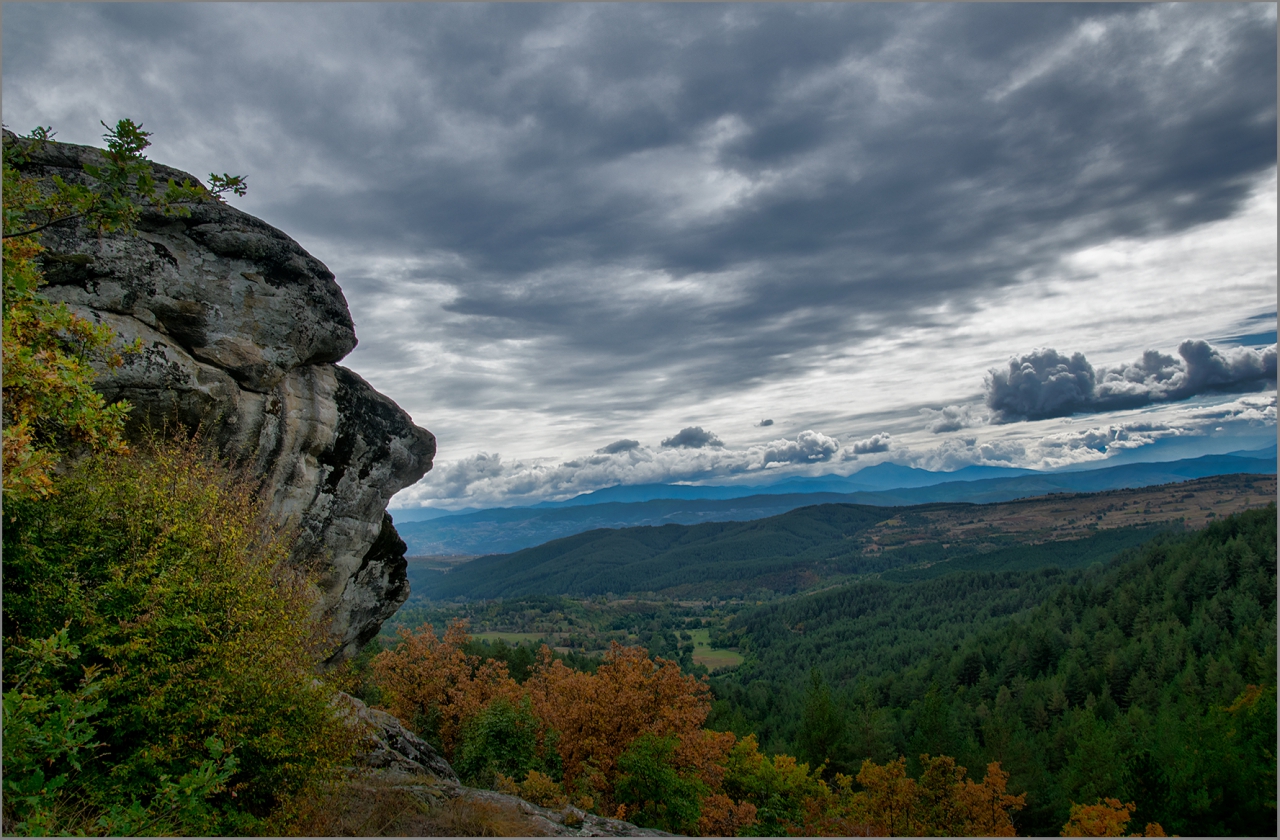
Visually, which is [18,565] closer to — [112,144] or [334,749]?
[334,749]

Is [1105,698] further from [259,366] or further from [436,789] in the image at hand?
[259,366]

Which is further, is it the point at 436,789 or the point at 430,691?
the point at 430,691

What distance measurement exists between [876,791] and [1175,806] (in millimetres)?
19424

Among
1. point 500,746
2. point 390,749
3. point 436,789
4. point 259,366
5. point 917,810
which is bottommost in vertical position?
point 917,810

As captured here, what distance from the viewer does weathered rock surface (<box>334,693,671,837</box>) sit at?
19250mm

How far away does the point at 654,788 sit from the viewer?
28.0 metres

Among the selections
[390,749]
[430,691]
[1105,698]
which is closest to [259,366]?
[390,749]

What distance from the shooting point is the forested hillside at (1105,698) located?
42.4 m

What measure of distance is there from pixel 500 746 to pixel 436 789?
57.3 feet

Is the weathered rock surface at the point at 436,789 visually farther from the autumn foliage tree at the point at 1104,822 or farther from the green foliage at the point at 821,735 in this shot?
the green foliage at the point at 821,735

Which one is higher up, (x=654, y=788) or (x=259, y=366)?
(x=259, y=366)

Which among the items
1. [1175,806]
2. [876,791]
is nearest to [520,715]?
[876,791]

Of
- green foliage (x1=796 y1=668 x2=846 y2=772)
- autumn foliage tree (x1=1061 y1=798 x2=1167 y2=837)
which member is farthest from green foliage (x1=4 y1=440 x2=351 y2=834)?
green foliage (x1=796 y1=668 x2=846 y2=772)

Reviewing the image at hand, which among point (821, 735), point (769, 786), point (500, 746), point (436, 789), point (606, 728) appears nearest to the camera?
point (436, 789)
